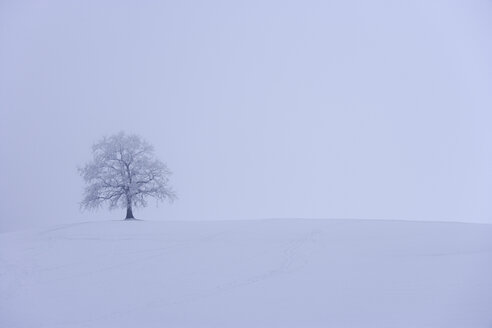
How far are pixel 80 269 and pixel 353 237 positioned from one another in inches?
475

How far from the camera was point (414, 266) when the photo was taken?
14.9 m

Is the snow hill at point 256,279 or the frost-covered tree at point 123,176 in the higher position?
the frost-covered tree at point 123,176

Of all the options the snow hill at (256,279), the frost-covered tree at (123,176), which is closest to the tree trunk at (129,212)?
the frost-covered tree at (123,176)

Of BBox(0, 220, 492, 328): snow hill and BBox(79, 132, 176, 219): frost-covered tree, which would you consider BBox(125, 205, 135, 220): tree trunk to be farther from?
BBox(0, 220, 492, 328): snow hill

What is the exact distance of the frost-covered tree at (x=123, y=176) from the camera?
3073 centimetres

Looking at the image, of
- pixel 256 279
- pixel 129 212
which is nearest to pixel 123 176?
pixel 129 212

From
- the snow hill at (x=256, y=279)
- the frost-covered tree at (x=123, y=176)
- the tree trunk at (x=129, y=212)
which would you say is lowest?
the snow hill at (x=256, y=279)

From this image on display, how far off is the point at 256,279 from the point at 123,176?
19.0 m

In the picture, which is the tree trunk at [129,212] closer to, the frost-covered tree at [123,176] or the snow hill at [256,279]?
the frost-covered tree at [123,176]

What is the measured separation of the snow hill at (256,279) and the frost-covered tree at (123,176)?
793cm

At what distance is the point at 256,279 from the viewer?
48.1 feet

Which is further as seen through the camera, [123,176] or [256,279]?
[123,176]

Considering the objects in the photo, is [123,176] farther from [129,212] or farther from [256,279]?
[256,279]

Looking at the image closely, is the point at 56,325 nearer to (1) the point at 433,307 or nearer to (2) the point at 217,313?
(2) the point at 217,313
